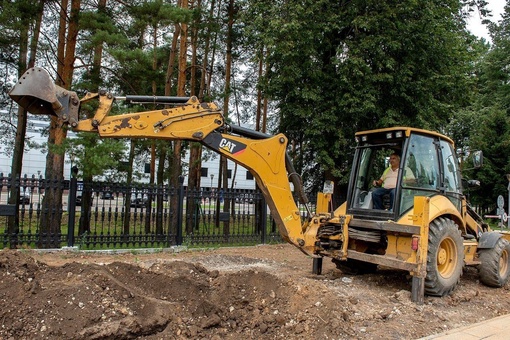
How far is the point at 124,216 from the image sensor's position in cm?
1137

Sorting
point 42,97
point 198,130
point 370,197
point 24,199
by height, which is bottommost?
point 24,199

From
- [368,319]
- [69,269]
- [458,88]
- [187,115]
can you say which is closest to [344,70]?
[458,88]

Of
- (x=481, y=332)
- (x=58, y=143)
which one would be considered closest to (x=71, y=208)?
(x=58, y=143)

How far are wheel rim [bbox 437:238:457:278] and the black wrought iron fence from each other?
6.40m

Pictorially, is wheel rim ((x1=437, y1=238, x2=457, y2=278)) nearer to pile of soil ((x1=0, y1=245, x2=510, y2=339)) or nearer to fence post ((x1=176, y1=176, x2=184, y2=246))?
pile of soil ((x1=0, y1=245, x2=510, y2=339))

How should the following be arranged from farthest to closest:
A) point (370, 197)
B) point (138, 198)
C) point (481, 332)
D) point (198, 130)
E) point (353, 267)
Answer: point (138, 198), point (353, 267), point (370, 197), point (198, 130), point (481, 332)

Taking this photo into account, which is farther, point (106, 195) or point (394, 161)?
point (106, 195)

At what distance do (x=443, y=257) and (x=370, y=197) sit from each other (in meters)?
1.57

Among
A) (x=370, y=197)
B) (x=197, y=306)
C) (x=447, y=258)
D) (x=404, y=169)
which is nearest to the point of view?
(x=197, y=306)

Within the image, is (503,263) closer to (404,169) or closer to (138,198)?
(404,169)

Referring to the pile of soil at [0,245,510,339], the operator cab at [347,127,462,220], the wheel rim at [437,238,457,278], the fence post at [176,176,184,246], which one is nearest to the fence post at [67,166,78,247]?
the fence post at [176,176,184,246]

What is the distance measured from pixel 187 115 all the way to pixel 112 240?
5602 millimetres

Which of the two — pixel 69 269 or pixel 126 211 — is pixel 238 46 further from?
pixel 69 269

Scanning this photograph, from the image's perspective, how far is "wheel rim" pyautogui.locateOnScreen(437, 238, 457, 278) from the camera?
7.24 metres
